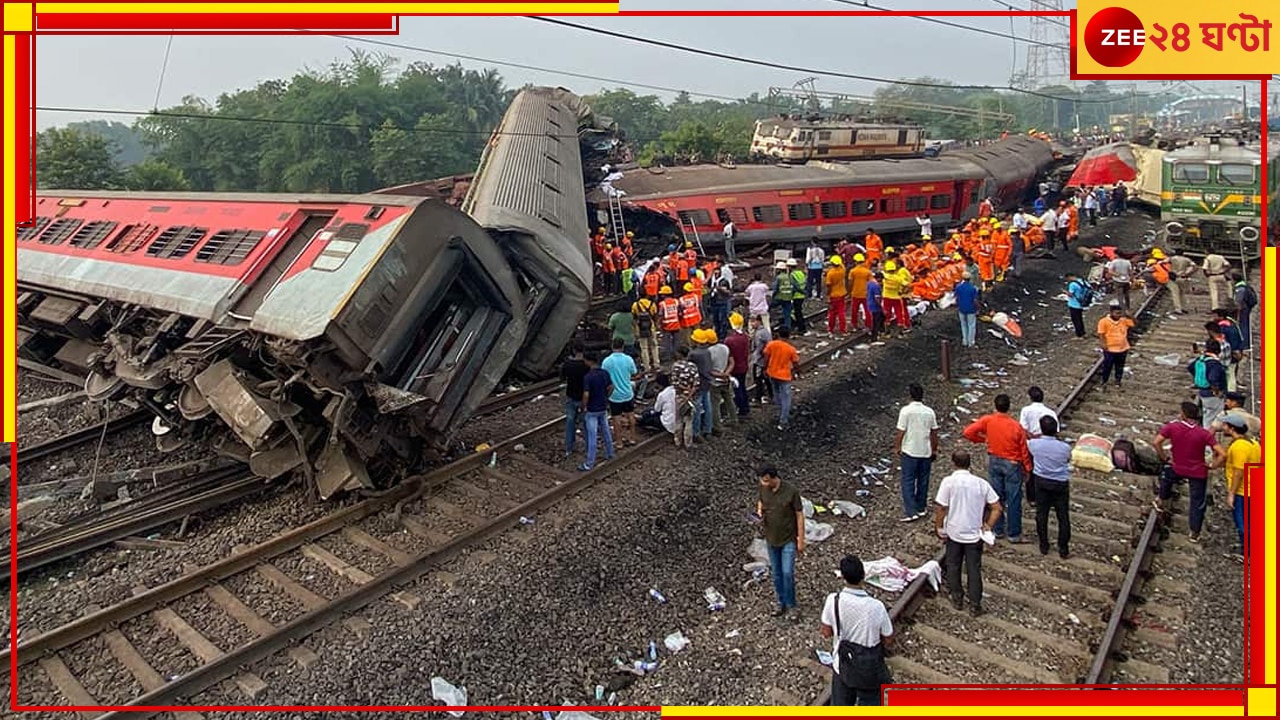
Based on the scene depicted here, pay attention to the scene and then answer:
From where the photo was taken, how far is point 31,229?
462 inches

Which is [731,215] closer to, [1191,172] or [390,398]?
[1191,172]

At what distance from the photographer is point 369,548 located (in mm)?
7047

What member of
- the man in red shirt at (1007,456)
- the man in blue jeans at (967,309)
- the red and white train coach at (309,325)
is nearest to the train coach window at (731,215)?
the man in blue jeans at (967,309)

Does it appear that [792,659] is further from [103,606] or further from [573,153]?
[573,153]

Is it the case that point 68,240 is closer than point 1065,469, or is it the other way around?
point 1065,469

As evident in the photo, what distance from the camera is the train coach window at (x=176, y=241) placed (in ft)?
29.2

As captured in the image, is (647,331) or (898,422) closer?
(898,422)

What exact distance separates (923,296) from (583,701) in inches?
441

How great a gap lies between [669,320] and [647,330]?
501 millimetres

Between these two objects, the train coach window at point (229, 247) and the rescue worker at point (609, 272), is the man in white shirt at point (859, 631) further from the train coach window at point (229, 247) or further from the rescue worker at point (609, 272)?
the rescue worker at point (609, 272)

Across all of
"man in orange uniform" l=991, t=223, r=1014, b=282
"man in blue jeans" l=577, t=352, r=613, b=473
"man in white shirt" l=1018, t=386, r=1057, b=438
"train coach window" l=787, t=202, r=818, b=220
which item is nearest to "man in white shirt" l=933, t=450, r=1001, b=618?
"man in white shirt" l=1018, t=386, r=1057, b=438

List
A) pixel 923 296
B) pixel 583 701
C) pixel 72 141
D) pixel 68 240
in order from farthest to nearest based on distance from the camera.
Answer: pixel 72 141 → pixel 923 296 → pixel 68 240 → pixel 583 701

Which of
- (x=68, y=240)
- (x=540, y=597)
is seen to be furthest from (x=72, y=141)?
(x=540, y=597)

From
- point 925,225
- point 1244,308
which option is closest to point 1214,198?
point 925,225
